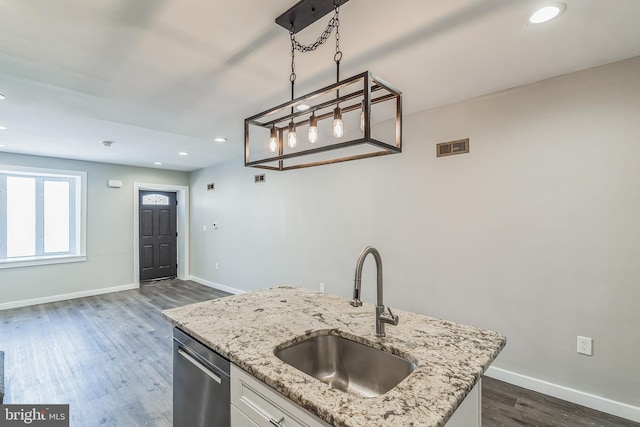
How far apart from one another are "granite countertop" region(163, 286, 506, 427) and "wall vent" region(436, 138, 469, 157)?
1752mm

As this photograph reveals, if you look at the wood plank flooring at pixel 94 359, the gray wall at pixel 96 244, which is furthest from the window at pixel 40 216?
the wood plank flooring at pixel 94 359

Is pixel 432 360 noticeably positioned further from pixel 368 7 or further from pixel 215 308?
pixel 368 7

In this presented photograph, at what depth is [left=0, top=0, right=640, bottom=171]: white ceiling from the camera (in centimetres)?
154

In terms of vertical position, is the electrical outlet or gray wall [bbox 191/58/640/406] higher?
gray wall [bbox 191/58/640/406]

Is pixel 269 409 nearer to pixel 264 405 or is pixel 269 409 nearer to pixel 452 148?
pixel 264 405

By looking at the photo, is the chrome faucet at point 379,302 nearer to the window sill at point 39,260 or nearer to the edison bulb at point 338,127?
the edison bulb at point 338,127

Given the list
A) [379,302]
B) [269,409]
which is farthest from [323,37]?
[269,409]

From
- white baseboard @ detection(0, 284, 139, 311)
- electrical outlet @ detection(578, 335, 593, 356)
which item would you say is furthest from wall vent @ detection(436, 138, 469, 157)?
white baseboard @ detection(0, 284, 139, 311)

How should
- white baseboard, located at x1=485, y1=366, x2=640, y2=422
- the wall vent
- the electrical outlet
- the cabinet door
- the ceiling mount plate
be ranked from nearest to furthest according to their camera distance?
the cabinet door → the ceiling mount plate → white baseboard, located at x1=485, y1=366, x2=640, y2=422 → the electrical outlet → the wall vent

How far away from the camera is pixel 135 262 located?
5.96 meters

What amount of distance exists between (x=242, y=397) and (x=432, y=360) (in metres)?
0.77

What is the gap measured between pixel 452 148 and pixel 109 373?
12.5 ft

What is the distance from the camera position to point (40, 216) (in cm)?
512

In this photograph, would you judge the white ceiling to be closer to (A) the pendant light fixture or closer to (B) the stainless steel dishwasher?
(A) the pendant light fixture
